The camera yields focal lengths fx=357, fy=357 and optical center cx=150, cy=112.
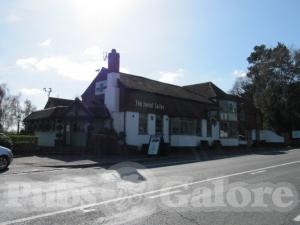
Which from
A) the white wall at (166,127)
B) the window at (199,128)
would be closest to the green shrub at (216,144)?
the window at (199,128)

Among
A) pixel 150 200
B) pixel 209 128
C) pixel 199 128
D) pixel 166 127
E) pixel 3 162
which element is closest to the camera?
pixel 150 200

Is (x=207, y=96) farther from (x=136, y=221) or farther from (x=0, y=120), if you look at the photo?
(x=0, y=120)

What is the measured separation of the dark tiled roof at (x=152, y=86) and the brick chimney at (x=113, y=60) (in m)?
1.20

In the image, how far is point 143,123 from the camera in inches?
1209

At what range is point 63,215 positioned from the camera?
7184mm

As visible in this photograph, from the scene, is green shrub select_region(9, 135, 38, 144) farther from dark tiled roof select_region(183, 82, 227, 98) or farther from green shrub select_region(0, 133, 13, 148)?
dark tiled roof select_region(183, 82, 227, 98)

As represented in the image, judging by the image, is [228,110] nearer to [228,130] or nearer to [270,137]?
[228,130]

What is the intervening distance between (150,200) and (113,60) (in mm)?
23043

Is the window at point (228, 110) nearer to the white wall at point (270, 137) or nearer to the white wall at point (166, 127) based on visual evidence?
the white wall at point (166, 127)

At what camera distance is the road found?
7.02 meters

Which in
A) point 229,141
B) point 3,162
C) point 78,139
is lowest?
point 3,162

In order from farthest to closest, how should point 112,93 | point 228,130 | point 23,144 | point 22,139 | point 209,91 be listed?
point 209,91 → point 228,130 → point 112,93 → point 22,139 → point 23,144

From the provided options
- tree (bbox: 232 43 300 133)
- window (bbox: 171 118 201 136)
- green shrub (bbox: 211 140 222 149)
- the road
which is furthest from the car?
tree (bbox: 232 43 300 133)

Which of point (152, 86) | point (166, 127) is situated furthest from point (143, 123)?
point (152, 86)
